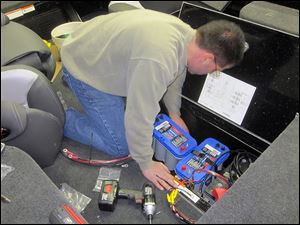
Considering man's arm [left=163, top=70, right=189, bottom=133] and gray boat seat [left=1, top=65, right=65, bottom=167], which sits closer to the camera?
gray boat seat [left=1, top=65, right=65, bottom=167]

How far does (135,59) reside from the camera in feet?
3.62

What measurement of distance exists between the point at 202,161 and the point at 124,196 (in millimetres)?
389

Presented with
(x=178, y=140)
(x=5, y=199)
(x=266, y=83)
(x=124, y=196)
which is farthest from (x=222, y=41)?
(x=5, y=199)

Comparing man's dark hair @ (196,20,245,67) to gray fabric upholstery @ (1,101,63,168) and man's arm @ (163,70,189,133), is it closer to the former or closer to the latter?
man's arm @ (163,70,189,133)

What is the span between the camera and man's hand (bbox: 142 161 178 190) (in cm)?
135

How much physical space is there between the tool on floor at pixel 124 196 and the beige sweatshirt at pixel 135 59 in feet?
0.42

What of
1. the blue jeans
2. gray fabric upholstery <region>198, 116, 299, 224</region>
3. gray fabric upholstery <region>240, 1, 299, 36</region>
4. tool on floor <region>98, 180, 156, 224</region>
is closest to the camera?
gray fabric upholstery <region>198, 116, 299, 224</region>

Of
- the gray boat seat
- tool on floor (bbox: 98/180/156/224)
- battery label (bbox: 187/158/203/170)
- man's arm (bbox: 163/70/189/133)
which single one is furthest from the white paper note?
Result: the gray boat seat

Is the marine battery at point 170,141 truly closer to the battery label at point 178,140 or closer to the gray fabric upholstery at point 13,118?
the battery label at point 178,140

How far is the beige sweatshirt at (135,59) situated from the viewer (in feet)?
3.58

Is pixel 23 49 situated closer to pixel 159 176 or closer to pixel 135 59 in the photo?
pixel 135 59

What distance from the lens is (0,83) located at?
1119 millimetres

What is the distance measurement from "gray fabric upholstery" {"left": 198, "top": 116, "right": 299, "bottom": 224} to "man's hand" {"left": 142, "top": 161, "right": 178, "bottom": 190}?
542mm

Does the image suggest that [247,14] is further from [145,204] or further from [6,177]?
[6,177]
